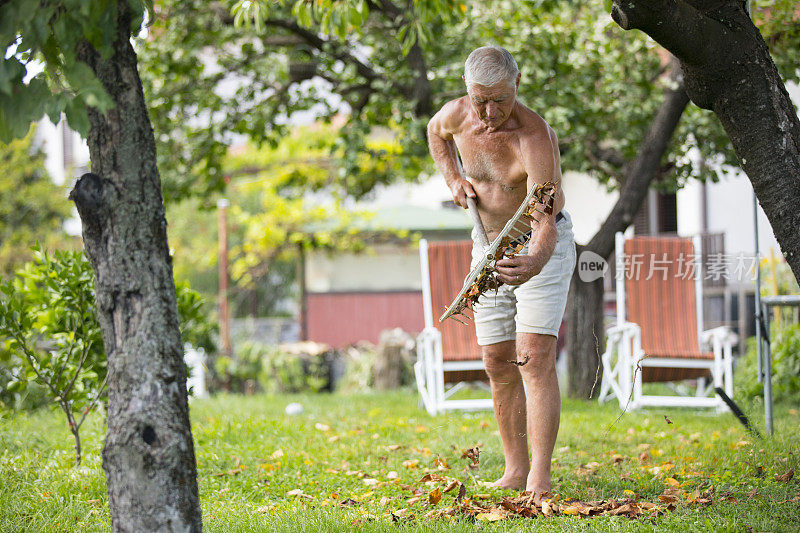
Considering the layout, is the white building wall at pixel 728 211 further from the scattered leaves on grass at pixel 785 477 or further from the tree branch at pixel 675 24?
the tree branch at pixel 675 24

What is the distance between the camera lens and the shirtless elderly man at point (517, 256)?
10.1ft

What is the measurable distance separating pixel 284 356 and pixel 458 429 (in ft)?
19.4

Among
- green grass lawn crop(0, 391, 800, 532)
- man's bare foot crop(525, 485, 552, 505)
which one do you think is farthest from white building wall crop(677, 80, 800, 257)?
man's bare foot crop(525, 485, 552, 505)

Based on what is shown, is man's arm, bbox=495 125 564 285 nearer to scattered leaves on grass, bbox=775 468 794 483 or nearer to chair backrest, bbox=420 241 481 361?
scattered leaves on grass, bbox=775 468 794 483

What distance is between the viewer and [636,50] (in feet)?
24.8

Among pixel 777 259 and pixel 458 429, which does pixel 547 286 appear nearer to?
pixel 458 429

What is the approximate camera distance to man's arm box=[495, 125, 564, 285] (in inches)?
113

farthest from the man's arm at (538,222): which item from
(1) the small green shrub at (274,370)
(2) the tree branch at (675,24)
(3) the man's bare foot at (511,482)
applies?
(1) the small green shrub at (274,370)

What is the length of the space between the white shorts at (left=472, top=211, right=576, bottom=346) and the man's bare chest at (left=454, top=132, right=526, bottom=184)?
11.7 inches

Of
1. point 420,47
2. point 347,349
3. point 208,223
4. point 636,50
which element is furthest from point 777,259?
point 208,223

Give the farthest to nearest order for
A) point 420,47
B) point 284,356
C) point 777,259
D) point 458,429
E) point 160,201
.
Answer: point 284,356 < point 777,259 < point 420,47 < point 458,429 < point 160,201

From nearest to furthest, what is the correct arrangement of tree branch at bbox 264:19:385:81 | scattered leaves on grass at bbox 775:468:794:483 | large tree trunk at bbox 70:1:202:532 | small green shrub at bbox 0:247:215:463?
large tree trunk at bbox 70:1:202:532 → scattered leaves on grass at bbox 775:468:794:483 → small green shrub at bbox 0:247:215:463 → tree branch at bbox 264:19:385:81

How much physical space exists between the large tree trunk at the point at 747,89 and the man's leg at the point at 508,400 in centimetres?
119

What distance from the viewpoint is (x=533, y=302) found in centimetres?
328
